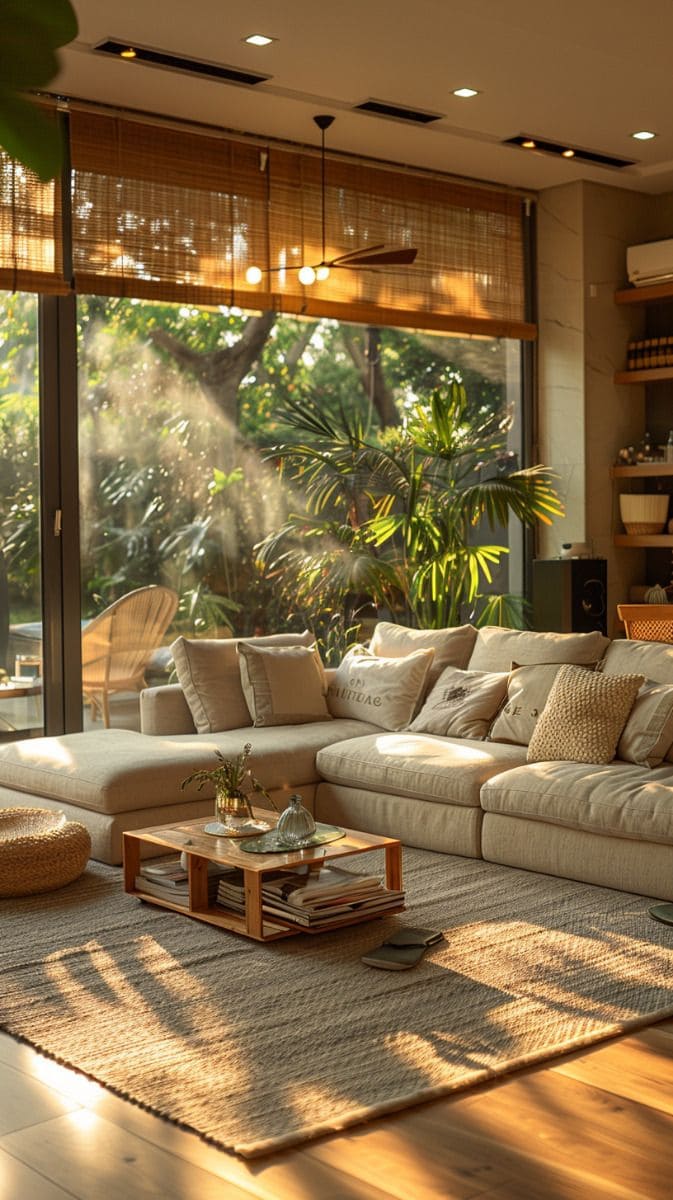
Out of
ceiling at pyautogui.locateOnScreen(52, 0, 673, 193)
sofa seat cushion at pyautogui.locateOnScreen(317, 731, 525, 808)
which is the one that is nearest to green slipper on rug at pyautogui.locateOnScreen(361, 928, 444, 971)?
sofa seat cushion at pyautogui.locateOnScreen(317, 731, 525, 808)

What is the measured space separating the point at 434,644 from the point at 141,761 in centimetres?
166

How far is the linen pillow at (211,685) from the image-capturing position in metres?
5.85

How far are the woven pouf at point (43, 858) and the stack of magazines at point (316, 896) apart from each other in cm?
62

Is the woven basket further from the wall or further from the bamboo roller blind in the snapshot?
the bamboo roller blind

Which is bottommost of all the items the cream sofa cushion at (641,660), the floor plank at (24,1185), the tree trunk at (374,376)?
the floor plank at (24,1185)

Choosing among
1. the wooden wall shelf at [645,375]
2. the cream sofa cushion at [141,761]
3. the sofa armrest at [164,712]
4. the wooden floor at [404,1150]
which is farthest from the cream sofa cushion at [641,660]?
the wooden wall shelf at [645,375]

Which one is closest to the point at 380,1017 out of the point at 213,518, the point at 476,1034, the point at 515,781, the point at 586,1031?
the point at 476,1034

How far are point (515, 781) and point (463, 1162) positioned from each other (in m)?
2.34

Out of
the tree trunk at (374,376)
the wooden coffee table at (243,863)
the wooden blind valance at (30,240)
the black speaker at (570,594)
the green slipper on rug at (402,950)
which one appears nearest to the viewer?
the green slipper on rug at (402,950)

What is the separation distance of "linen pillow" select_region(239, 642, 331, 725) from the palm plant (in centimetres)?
123

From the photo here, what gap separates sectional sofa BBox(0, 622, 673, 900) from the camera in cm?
460

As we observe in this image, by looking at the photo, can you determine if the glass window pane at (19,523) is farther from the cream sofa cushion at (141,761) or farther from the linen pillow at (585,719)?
the linen pillow at (585,719)

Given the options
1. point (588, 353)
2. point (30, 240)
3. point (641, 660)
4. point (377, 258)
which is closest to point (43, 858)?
point (641, 660)

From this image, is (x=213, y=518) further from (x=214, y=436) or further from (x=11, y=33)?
(x=11, y=33)
